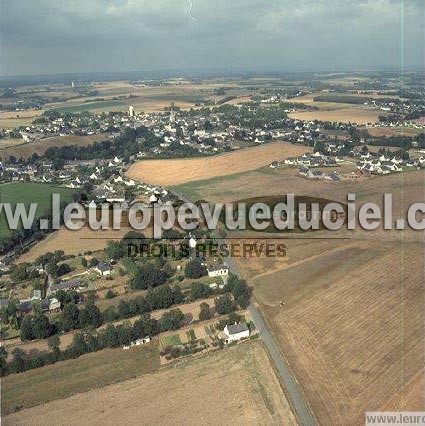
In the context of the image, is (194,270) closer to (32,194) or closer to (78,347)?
(78,347)

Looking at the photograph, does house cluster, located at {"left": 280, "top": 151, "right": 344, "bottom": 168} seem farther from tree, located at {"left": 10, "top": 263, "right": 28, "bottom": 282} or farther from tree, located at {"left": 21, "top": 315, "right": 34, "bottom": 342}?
tree, located at {"left": 21, "top": 315, "right": 34, "bottom": 342}

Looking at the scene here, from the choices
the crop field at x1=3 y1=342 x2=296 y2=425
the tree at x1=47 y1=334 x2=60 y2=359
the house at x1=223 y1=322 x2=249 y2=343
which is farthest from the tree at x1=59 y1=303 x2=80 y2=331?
the house at x1=223 y1=322 x2=249 y2=343

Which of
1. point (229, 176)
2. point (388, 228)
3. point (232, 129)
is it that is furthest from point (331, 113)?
point (388, 228)

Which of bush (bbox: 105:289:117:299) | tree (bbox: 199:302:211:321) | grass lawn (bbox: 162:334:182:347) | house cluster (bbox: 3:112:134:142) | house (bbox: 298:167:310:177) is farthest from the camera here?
house cluster (bbox: 3:112:134:142)

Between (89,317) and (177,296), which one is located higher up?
(177,296)

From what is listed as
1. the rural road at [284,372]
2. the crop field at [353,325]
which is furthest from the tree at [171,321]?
the crop field at [353,325]

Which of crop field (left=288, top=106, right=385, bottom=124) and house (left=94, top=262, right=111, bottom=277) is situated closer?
house (left=94, top=262, right=111, bottom=277)

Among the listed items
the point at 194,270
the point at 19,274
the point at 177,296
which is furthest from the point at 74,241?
the point at 177,296
